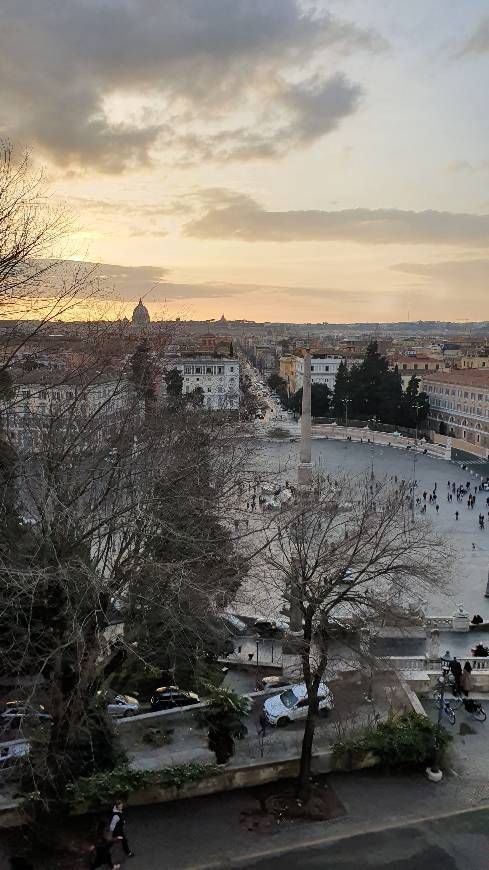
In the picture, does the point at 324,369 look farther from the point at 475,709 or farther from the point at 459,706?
the point at 475,709

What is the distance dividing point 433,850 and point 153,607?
183 inches

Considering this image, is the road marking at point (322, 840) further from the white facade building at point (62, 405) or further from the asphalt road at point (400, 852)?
the white facade building at point (62, 405)

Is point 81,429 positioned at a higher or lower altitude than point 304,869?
higher

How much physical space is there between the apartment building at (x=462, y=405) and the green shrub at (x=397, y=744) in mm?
Answer: 35247

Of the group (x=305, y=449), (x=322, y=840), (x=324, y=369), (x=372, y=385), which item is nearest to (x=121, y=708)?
(x=322, y=840)

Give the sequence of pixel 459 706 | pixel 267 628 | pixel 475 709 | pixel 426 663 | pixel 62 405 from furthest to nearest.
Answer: pixel 267 628 → pixel 426 663 → pixel 459 706 → pixel 475 709 → pixel 62 405

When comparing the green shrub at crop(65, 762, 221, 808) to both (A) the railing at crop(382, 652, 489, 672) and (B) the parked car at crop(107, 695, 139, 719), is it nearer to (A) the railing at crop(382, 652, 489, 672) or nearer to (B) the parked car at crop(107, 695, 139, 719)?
(B) the parked car at crop(107, 695, 139, 719)

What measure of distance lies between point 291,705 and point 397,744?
1757 mm

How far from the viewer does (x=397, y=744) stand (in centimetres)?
988

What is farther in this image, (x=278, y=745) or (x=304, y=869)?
(x=278, y=745)

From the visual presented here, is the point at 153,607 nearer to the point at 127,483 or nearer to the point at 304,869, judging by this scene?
the point at 127,483

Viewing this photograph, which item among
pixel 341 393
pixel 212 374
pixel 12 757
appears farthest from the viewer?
pixel 212 374

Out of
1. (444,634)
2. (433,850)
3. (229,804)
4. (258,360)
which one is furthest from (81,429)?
(258,360)

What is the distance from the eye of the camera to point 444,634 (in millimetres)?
15484
